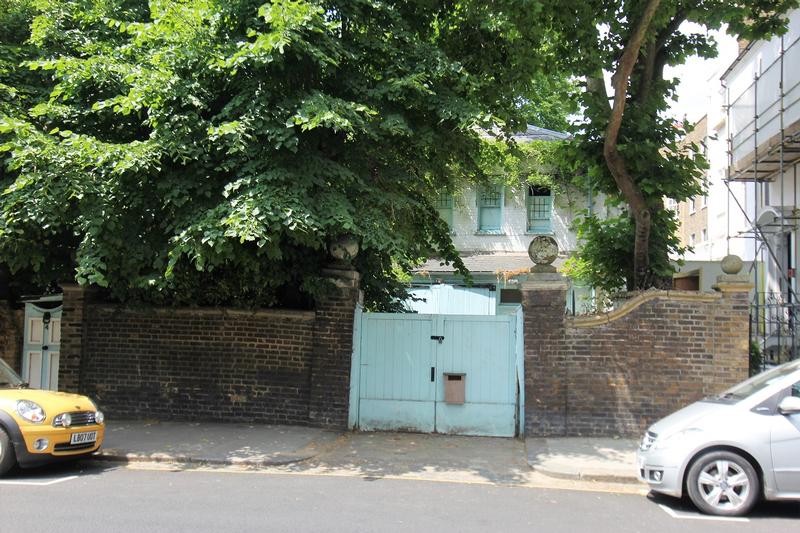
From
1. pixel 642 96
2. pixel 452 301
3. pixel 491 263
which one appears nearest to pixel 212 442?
pixel 642 96

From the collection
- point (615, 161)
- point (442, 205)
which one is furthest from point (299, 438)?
point (442, 205)

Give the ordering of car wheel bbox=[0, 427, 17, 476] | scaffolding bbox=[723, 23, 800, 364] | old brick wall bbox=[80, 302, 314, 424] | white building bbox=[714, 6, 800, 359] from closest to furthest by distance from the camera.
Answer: car wheel bbox=[0, 427, 17, 476], old brick wall bbox=[80, 302, 314, 424], scaffolding bbox=[723, 23, 800, 364], white building bbox=[714, 6, 800, 359]

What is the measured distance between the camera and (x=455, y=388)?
10.3 metres

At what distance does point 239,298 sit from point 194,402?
1843 millimetres

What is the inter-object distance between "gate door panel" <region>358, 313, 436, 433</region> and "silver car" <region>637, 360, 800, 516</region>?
429 centimetres

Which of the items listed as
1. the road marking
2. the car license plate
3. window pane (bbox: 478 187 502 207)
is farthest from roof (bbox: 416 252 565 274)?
the road marking

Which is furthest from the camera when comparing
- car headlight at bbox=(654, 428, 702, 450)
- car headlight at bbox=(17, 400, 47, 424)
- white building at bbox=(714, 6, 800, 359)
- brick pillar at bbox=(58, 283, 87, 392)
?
white building at bbox=(714, 6, 800, 359)

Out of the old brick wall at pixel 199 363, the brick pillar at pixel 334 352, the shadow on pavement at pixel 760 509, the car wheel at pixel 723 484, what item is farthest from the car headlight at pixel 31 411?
the car wheel at pixel 723 484

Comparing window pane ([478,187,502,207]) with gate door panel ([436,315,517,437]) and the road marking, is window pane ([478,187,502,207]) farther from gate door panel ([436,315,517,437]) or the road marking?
the road marking

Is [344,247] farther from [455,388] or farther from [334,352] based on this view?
[455,388]

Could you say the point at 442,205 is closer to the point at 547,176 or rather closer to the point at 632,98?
the point at 547,176

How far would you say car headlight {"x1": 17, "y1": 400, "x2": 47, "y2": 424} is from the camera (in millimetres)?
7445

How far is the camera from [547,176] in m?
21.7

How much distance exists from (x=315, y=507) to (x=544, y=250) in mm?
5336
